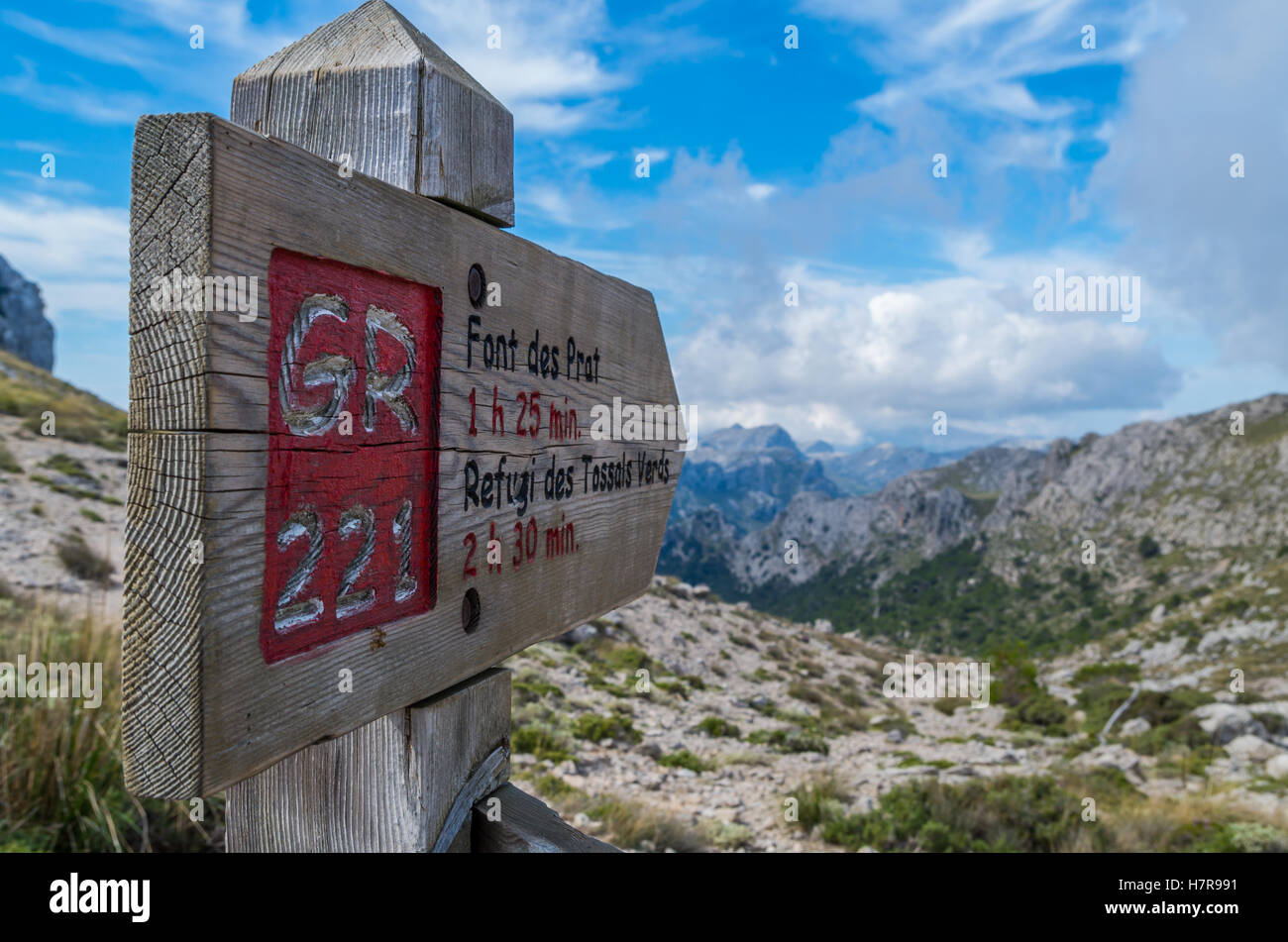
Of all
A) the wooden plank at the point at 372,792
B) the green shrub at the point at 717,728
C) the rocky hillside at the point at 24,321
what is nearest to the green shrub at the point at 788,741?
the green shrub at the point at 717,728

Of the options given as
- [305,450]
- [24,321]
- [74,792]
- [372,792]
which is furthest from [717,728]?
[24,321]

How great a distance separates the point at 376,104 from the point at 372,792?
1.08 meters

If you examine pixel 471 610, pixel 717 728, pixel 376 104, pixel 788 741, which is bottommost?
pixel 788 741

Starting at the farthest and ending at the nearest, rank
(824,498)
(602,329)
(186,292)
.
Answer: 1. (824,498)
2. (602,329)
3. (186,292)

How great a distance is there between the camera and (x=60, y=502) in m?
12.9

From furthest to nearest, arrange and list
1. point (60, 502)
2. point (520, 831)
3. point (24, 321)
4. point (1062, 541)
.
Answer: point (24, 321)
point (1062, 541)
point (60, 502)
point (520, 831)

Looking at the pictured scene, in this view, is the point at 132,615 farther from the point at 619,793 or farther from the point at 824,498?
the point at 824,498

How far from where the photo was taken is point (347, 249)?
3.09 ft

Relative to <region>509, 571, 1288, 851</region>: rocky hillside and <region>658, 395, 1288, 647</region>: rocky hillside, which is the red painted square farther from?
<region>658, 395, 1288, 647</region>: rocky hillside

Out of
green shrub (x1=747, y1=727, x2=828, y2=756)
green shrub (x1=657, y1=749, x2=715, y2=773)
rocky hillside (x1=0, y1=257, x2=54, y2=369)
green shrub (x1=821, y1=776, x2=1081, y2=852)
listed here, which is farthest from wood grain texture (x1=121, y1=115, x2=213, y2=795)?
rocky hillside (x1=0, y1=257, x2=54, y2=369)

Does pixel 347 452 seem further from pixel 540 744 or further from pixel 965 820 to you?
pixel 965 820

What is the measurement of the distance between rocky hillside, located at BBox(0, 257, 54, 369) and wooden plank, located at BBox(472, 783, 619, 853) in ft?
273

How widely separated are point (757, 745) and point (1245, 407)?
60503 millimetres
